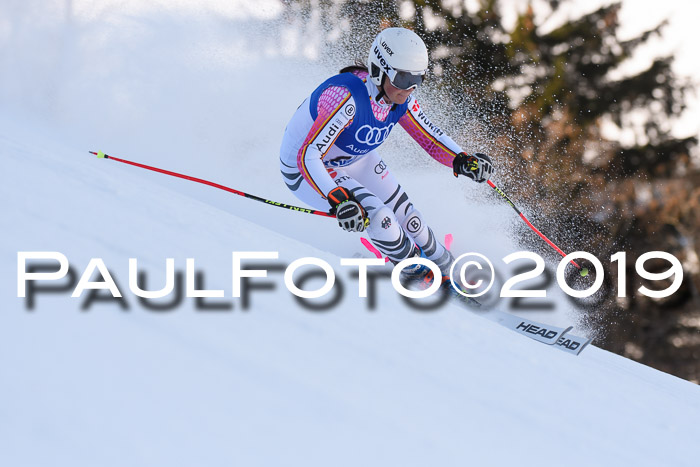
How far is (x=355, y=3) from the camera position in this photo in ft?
40.4

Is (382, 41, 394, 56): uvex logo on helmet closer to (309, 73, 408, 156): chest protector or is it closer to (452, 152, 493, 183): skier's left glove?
(309, 73, 408, 156): chest protector

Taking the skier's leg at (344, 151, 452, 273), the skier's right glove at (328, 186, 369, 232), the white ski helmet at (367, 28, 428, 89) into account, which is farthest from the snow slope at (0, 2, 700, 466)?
the white ski helmet at (367, 28, 428, 89)

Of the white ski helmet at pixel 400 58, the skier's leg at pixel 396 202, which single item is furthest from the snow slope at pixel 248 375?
the white ski helmet at pixel 400 58

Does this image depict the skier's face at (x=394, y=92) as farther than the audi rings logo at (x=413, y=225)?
No

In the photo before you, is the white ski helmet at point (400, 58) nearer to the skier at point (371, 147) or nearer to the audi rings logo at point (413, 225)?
the skier at point (371, 147)

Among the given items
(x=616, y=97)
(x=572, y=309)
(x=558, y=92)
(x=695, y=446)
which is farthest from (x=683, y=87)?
→ (x=695, y=446)

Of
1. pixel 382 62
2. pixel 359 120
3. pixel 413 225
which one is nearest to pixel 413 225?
pixel 413 225

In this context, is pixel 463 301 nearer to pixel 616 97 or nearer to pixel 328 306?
pixel 328 306

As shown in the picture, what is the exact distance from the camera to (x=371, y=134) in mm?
3406

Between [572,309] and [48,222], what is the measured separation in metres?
5.13

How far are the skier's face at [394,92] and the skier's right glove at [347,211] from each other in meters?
0.59

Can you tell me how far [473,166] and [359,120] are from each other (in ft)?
2.71

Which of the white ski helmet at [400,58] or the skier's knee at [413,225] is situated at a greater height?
the white ski helmet at [400,58]

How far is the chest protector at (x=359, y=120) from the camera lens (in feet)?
10.7
